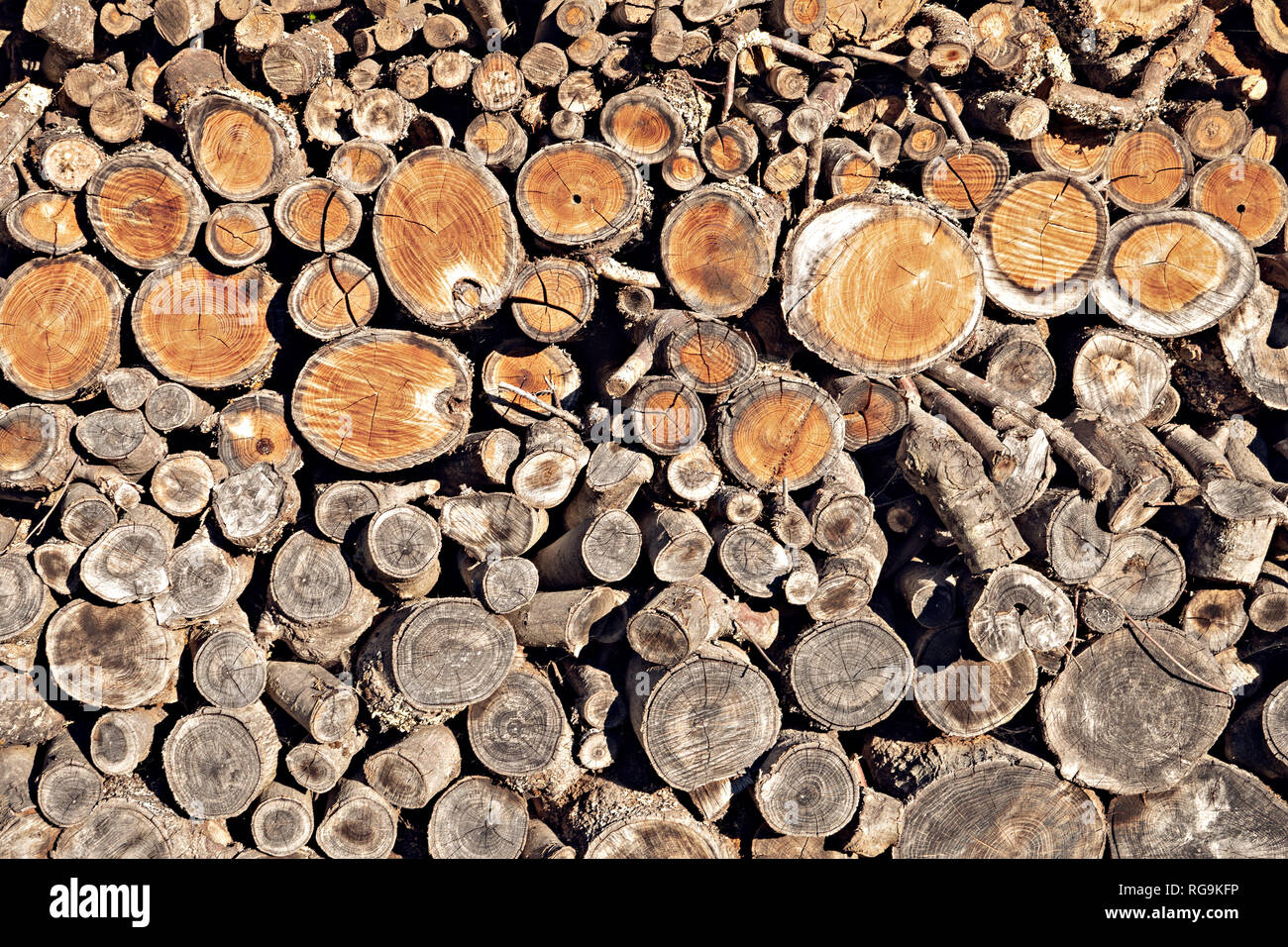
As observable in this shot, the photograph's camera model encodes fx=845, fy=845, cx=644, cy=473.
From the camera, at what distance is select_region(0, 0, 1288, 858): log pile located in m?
4.61

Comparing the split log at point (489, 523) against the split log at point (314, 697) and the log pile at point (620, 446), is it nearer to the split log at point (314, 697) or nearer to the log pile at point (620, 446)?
the log pile at point (620, 446)

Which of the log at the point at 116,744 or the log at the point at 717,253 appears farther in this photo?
the log at the point at 717,253

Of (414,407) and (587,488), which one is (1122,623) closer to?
(587,488)

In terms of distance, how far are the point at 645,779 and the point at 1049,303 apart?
3828mm

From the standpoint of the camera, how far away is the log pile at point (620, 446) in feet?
15.1

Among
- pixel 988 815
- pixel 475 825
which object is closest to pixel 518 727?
pixel 475 825

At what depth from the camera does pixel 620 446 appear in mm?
4738

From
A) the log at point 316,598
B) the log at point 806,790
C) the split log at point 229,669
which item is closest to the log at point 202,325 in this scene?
the log at point 316,598

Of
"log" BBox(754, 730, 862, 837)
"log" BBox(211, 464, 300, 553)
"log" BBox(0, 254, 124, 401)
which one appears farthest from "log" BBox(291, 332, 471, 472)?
"log" BBox(754, 730, 862, 837)

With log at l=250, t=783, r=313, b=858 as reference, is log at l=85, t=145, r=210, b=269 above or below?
above

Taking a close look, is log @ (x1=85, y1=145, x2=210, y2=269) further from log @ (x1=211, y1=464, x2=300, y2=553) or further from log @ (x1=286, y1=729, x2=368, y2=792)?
Result: log @ (x1=286, y1=729, x2=368, y2=792)

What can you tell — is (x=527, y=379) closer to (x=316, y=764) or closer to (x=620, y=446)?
(x=620, y=446)

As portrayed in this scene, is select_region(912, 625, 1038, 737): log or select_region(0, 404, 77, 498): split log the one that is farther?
select_region(0, 404, 77, 498): split log

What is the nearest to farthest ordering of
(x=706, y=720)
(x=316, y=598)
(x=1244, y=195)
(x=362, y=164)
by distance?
(x=706, y=720) → (x=316, y=598) → (x=362, y=164) → (x=1244, y=195)
